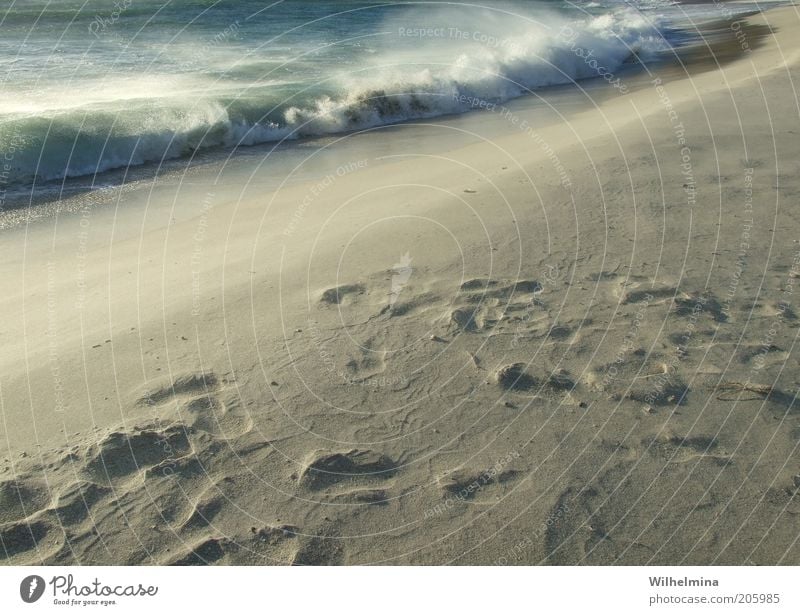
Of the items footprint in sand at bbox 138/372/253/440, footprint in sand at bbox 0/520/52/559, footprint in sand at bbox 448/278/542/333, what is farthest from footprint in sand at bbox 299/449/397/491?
footprint in sand at bbox 448/278/542/333

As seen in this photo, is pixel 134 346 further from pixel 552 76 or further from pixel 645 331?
pixel 552 76

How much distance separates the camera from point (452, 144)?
1173 cm

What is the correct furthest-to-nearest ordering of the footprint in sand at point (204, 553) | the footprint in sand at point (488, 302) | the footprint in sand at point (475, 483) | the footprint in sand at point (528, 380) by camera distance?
1. the footprint in sand at point (488, 302)
2. the footprint in sand at point (528, 380)
3. the footprint in sand at point (475, 483)
4. the footprint in sand at point (204, 553)

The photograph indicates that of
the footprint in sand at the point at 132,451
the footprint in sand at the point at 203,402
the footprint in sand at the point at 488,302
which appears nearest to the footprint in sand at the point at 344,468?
the footprint in sand at the point at 203,402

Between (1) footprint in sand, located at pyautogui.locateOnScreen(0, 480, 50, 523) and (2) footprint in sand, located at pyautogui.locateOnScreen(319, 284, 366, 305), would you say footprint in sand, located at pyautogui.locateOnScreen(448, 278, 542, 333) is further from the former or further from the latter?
(1) footprint in sand, located at pyautogui.locateOnScreen(0, 480, 50, 523)

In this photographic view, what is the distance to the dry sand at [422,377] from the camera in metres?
3.86

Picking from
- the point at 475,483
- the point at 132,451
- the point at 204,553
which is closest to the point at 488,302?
the point at 475,483

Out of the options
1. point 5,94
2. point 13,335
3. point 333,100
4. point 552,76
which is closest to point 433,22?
point 552,76

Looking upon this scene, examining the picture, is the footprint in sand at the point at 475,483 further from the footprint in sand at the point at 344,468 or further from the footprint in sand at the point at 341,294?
the footprint in sand at the point at 341,294

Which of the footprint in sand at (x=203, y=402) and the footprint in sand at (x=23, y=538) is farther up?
the footprint in sand at (x=203, y=402)

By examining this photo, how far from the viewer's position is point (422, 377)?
4984mm

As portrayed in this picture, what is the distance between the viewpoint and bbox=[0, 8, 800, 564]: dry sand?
3.86m

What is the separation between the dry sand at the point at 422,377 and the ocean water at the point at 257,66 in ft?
15.1
